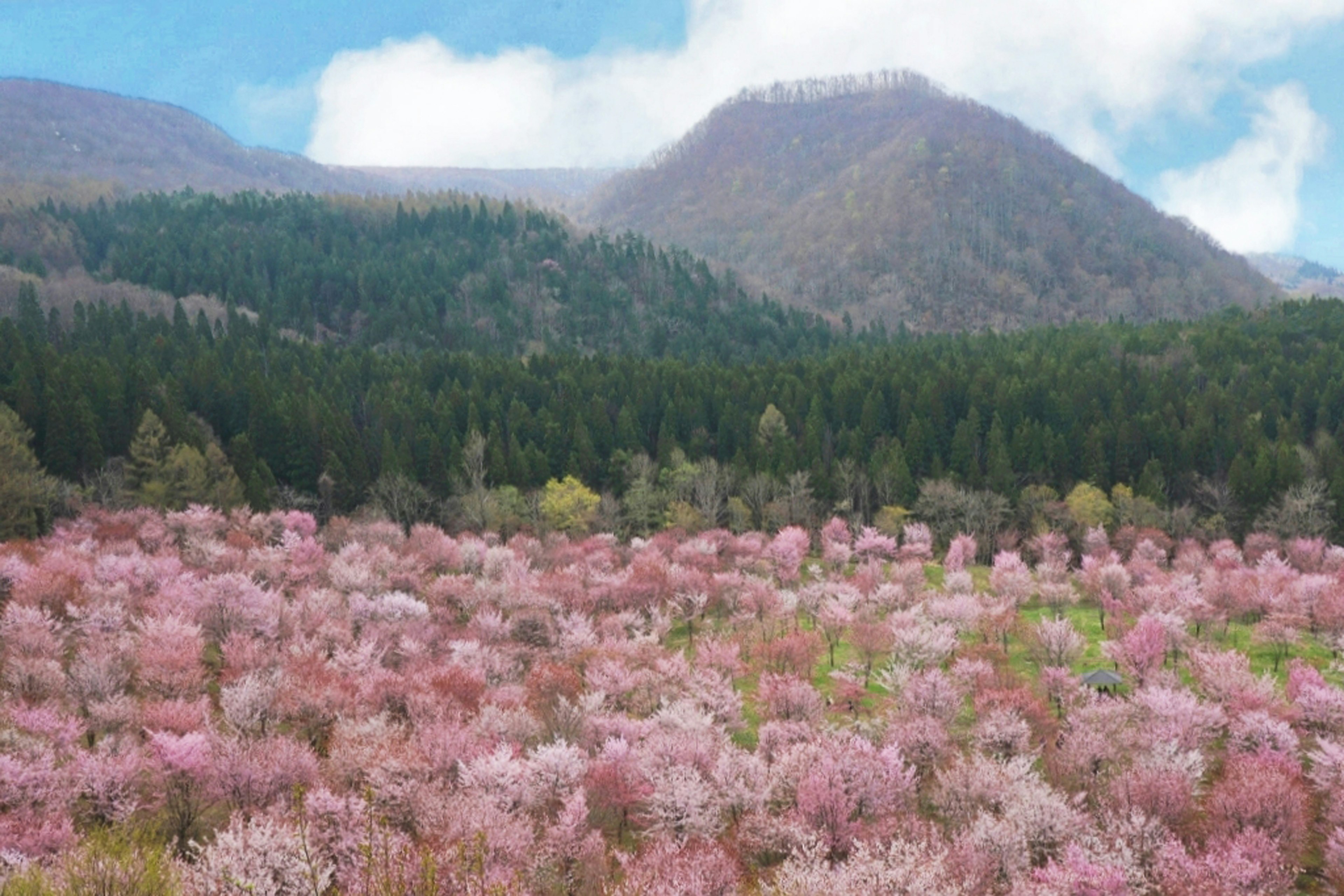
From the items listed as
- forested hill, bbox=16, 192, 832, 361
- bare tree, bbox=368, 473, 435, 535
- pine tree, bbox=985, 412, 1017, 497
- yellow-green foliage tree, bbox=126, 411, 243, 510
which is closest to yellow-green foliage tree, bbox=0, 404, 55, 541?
yellow-green foliage tree, bbox=126, 411, 243, 510

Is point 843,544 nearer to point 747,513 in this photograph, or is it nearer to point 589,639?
point 747,513

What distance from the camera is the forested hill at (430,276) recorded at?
136 metres

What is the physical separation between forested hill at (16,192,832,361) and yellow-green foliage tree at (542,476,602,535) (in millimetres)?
66873

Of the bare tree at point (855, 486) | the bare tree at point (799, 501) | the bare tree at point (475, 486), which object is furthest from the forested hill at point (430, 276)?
the bare tree at point (799, 501)

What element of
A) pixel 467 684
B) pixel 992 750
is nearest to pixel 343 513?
pixel 467 684

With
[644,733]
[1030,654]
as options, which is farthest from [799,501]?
[644,733]

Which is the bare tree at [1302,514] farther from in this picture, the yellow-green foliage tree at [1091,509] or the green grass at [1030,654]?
the green grass at [1030,654]

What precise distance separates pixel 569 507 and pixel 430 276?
10286 centimetres

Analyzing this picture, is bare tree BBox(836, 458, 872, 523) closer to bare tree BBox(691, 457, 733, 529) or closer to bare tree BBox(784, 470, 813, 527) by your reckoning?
bare tree BBox(784, 470, 813, 527)

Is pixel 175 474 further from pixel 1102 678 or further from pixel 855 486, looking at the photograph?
pixel 1102 678

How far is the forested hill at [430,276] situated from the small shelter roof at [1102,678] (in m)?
105

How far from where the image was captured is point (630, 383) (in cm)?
8944

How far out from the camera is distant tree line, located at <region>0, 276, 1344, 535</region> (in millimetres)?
62719

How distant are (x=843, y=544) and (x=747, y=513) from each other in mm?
11338
